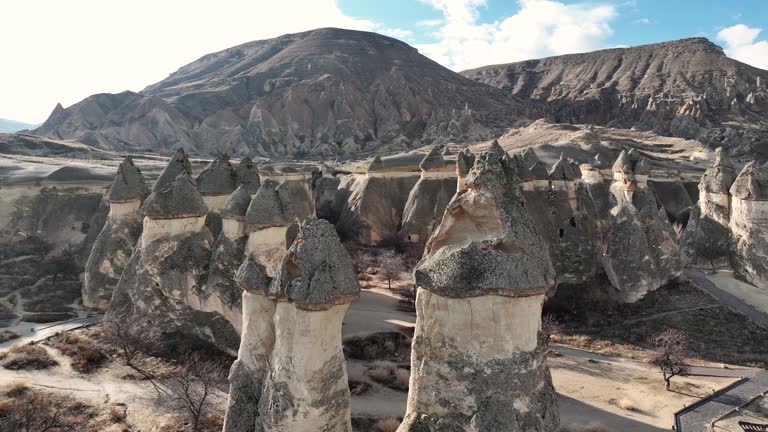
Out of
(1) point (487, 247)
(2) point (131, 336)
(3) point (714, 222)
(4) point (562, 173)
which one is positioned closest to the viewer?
(1) point (487, 247)

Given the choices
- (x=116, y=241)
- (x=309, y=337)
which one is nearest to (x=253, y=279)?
Result: (x=309, y=337)

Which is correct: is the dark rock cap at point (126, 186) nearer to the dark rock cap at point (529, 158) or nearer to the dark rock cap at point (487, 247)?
the dark rock cap at point (487, 247)

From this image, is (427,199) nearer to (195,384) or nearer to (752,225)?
(752,225)

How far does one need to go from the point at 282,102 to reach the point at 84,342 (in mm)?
70004

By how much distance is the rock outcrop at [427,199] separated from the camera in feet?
86.7

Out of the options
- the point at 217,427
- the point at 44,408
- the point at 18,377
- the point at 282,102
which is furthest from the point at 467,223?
the point at 282,102

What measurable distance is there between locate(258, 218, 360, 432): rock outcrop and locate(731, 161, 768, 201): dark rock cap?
606 inches

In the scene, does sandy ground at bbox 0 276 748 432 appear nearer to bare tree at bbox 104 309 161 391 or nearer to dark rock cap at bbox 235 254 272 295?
bare tree at bbox 104 309 161 391

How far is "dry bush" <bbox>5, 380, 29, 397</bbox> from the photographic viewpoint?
10109mm

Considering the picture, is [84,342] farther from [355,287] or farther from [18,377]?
[355,287]

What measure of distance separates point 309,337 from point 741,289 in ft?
52.2

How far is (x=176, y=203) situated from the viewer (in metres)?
12.4

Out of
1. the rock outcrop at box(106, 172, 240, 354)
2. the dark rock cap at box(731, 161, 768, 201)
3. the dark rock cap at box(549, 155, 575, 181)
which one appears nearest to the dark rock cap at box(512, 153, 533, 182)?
the dark rock cap at box(549, 155, 575, 181)

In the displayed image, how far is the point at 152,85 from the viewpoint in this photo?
105 m
